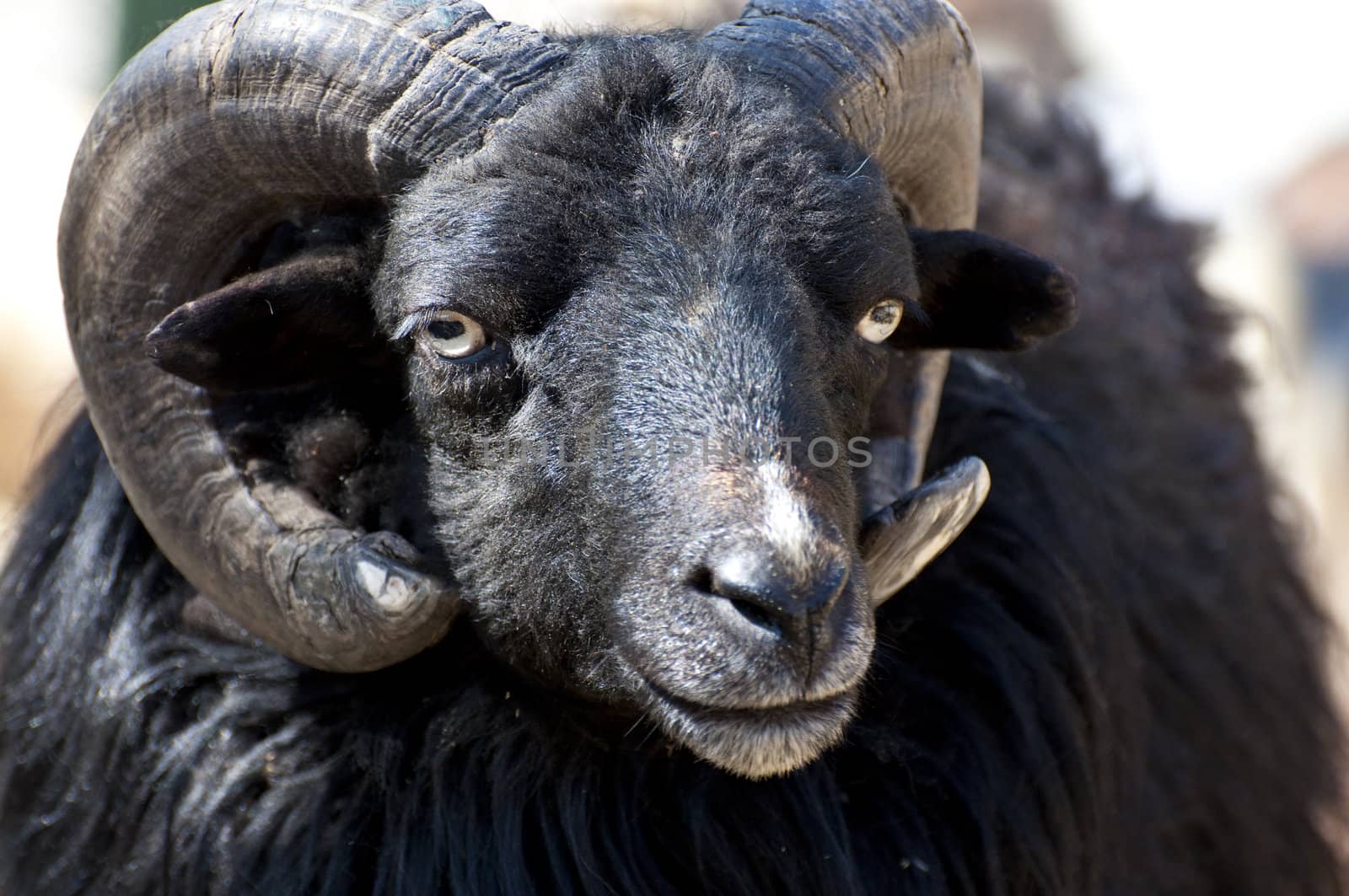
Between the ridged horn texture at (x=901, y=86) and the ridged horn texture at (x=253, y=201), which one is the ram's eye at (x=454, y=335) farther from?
the ridged horn texture at (x=901, y=86)

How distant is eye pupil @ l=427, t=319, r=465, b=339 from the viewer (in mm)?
2908

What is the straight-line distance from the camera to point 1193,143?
15.5 meters

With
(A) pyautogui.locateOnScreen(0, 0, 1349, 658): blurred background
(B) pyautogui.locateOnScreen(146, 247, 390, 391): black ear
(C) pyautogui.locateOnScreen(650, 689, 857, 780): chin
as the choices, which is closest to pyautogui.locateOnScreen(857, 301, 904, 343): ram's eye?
(C) pyautogui.locateOnScreen(650, 689, 857, 780): chin

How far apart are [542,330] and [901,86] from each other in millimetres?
1081

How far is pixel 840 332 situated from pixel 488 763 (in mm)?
1247

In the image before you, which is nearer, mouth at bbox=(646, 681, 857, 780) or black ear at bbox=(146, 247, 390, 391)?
mouth at bbox=(646, 681, 857, 780)

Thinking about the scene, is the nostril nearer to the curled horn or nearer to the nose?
the nose

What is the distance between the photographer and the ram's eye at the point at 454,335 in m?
2.89

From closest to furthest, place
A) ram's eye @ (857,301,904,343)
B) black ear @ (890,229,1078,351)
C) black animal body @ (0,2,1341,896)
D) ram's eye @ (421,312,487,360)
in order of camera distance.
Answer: black animal body @ (0,2,1341,896) → ram's eye @ (421,312,487,360) → ram's eye @ (857,301,904,343) → black ear @ (890,229,1078,351)

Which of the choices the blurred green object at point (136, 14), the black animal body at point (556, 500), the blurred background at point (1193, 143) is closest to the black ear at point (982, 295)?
the black animal body at point (556, 500)

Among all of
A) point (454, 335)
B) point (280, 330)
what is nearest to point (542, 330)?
point (454, 335)

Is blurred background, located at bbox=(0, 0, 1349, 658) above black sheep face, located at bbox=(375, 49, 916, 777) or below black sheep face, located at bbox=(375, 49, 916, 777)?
below

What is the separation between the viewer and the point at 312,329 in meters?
3.18

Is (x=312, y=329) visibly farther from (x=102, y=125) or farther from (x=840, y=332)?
(x=840, y=332)
